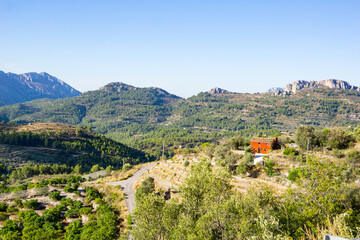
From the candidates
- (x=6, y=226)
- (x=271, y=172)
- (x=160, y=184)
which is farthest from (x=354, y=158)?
(x=6, y=226)

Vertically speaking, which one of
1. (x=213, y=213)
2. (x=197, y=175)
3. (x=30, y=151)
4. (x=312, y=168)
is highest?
(x=312, y=168)

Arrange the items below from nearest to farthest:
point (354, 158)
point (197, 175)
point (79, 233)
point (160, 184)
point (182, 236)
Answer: point (182, 236) → point (197, 175) → point (79, 233) → point (354, 158) → point (160, 184)

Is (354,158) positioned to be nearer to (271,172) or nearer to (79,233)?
(271,172)

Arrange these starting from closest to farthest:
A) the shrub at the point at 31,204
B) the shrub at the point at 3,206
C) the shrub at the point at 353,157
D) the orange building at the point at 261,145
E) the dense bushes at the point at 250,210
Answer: the dense bushes at the point at 250,210 < the shrub at the point at 353,157 < the shrub at the point at 3,206 < the shrub at the point at 31,204 < the orange building at the point at 261,145

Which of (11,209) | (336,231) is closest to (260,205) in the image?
(336,231)

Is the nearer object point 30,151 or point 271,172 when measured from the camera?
point 271,172

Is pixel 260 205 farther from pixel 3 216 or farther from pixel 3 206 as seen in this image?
pixel 3 206

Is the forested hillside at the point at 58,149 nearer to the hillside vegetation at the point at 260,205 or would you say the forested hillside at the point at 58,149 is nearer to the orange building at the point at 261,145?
the orange building at the point at 261,145

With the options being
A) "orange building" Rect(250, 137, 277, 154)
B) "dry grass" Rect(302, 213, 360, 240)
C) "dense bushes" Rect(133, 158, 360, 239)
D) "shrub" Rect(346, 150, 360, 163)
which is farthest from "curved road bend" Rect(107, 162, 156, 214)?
"shrub" Rect(346, 150, 360, 163)

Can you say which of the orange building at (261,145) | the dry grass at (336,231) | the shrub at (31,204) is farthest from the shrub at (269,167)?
the shrub at (31,204)

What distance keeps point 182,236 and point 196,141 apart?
151994mm

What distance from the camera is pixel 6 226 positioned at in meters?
30.8

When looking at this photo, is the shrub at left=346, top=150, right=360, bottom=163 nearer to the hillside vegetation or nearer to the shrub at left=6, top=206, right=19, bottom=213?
the hillside vegetation

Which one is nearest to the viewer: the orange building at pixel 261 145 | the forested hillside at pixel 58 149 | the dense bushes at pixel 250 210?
A: the dense bushes at pixel 250 210
